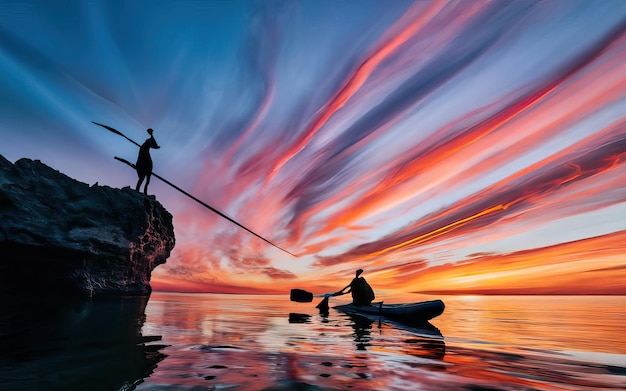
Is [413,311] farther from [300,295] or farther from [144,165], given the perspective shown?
[300,295]

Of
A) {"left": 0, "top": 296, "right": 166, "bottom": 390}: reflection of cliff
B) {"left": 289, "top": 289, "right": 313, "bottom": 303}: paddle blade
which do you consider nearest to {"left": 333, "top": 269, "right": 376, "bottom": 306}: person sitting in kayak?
{"left": 289, "top": 289, "right": 313, "bottom": 303}: paddle blade

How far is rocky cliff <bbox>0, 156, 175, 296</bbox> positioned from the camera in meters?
30.8

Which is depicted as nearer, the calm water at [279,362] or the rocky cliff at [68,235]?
the calm water at [279,362]

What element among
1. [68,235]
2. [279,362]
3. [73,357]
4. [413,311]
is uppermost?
[68,235]

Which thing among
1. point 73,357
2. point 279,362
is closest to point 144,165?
point 73,357

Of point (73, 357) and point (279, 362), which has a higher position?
point (279, 362)

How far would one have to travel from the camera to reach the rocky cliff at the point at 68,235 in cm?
3080

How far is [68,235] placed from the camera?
105ft

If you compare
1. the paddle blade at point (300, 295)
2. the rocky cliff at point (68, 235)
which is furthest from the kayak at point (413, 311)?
the rocky cliff at point (68, 235)

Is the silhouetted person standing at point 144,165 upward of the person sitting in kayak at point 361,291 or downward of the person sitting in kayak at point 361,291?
upward

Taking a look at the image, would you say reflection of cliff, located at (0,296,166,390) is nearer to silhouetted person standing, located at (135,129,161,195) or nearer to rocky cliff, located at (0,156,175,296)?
silhouetted person standing, located at (135,129,161,195)

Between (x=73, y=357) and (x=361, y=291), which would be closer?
(x=73, y=357)

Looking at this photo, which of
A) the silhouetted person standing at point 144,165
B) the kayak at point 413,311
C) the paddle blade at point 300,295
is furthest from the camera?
the paddle blade at point 300,295

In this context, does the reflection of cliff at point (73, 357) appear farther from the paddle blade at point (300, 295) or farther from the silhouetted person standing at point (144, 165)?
the paddle blade at point (300, 295)
